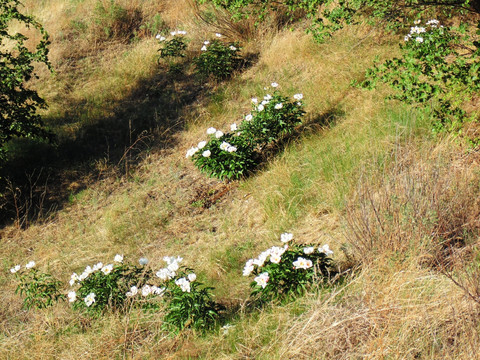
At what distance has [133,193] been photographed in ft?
24.1

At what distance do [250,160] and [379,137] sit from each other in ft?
5.47

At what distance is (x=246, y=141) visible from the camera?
22.1 feet

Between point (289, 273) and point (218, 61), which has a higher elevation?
point (218, 61)

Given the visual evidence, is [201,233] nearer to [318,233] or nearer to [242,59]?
[318,233]

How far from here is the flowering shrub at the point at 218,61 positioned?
31.1ft

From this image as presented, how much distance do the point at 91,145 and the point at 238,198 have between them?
11.6 feet

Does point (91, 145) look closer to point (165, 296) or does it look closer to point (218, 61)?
point (218, 61)

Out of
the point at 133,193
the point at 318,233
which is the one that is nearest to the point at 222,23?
the point at 133,193

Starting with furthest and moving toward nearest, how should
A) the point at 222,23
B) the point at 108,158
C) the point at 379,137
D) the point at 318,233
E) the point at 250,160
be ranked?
1. the point at 222,23
2. the point at 108,158
3. the point at 250,160
4. the point at 379,137
5. the point at 318,233

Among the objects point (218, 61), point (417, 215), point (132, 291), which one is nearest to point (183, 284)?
point (132, 291)

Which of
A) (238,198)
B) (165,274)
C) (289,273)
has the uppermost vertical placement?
(289,273)

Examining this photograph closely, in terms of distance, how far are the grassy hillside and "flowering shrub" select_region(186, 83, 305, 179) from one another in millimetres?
226

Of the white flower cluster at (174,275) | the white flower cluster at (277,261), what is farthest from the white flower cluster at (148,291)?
the white flower cluster at (277,261)

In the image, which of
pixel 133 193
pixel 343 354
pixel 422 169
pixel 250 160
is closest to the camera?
pixel 343 354
